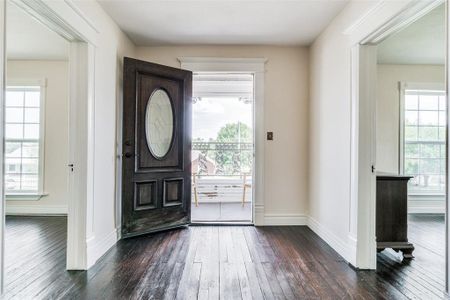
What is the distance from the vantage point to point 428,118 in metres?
5.05

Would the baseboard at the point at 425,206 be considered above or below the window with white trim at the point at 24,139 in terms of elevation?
below

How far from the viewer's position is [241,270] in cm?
254

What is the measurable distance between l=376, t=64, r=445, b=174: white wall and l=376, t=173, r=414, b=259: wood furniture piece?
2.20 meters

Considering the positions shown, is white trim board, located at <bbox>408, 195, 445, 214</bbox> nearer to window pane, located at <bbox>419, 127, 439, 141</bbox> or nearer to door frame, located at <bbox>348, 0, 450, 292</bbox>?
window pane, located at <bbox>419, 127, 439, 141</bbox>

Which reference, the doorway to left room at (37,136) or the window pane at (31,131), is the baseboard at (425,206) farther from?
the window pane at (31,131)

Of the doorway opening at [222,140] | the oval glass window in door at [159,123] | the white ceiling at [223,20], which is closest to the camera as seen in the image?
the white ceiling at [223,20]

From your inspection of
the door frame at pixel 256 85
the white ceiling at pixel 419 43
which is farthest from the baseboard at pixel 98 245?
the white ceiling at pixel 419 43

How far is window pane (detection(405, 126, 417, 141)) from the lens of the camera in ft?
16.4

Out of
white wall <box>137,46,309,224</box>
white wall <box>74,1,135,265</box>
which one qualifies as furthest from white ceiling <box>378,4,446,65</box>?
white wall <box>74,1,135,265</box>

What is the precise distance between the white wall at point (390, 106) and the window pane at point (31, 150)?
5470mm

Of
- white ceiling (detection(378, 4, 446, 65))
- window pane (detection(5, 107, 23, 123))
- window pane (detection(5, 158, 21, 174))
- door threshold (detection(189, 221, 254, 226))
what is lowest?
door threshold (detection(189, 221, 254, 226))

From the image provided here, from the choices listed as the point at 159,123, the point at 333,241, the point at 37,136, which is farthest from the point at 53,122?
the point at 333,241

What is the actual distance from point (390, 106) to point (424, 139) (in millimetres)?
841

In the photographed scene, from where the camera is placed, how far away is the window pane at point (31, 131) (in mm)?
4738
